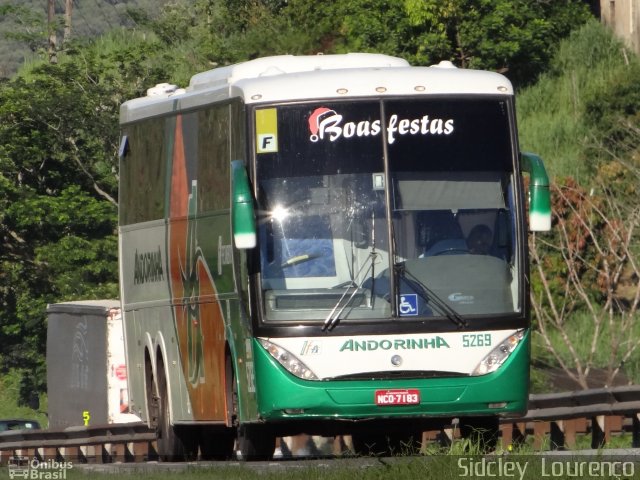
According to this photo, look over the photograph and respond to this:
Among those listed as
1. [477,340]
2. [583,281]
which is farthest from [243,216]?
[583,281]

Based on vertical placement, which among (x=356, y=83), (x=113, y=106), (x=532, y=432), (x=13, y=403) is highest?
(x=113, y=106)

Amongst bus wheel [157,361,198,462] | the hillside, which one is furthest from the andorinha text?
the hillside

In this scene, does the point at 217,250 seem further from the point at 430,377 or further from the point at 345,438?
the point at 345,438

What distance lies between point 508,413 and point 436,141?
231cm

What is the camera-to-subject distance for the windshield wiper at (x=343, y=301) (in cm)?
1286

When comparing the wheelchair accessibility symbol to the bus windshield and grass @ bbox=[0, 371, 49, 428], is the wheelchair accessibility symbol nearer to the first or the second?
the bus windshield

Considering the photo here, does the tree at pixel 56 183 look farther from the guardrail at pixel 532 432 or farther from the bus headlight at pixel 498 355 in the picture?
the bus headlight at pixel 498 355

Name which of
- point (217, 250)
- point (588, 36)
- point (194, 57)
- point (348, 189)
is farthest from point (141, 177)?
point (194, 57)

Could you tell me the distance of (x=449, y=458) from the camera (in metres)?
10.8

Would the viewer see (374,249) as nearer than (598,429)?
Yes

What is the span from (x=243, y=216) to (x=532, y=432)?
8245mm

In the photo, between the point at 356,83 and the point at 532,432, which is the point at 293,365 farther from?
the point at 532,432

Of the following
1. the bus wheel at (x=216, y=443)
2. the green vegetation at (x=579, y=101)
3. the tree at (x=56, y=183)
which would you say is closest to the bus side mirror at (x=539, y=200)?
the bus wheel at (x=216, y=443)

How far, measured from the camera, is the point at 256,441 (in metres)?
14.1
